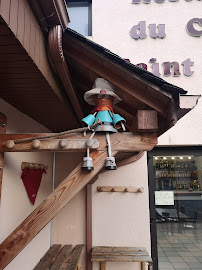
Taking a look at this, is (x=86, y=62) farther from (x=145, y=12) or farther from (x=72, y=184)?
(x=145, y=12)

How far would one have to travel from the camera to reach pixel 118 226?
3.88m

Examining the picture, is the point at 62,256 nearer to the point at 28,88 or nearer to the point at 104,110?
the point at 104,110

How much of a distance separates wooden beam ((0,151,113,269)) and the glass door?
2581mm

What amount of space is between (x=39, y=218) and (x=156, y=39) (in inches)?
151

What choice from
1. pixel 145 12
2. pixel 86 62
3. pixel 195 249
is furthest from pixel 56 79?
pixel 195 249

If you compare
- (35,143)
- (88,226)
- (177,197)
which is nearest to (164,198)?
(177,197)

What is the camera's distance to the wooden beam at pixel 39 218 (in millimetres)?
1730

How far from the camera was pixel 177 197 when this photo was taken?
418cm

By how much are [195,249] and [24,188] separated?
10.8ft

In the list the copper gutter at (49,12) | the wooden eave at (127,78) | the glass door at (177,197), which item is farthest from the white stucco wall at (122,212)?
the copper gutter at (49,12)

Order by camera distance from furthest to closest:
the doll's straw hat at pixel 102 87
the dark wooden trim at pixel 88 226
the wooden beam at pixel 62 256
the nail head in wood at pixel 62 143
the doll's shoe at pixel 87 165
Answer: the dark wooden trim at pixel 88 226 → the wooden beam at pixel 62 256 → the doll's straw hat at pixel 102 87 → the nail head in wood at pixel 62 143 → the doll's shoe at pixel 87 165

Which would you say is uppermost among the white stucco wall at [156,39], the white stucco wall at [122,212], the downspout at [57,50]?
the white stucco wall at [156,39]

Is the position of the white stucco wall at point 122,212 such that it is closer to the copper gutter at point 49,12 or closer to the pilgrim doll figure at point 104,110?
the pilgrim doll figure at point 104,110

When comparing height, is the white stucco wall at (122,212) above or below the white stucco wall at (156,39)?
below
